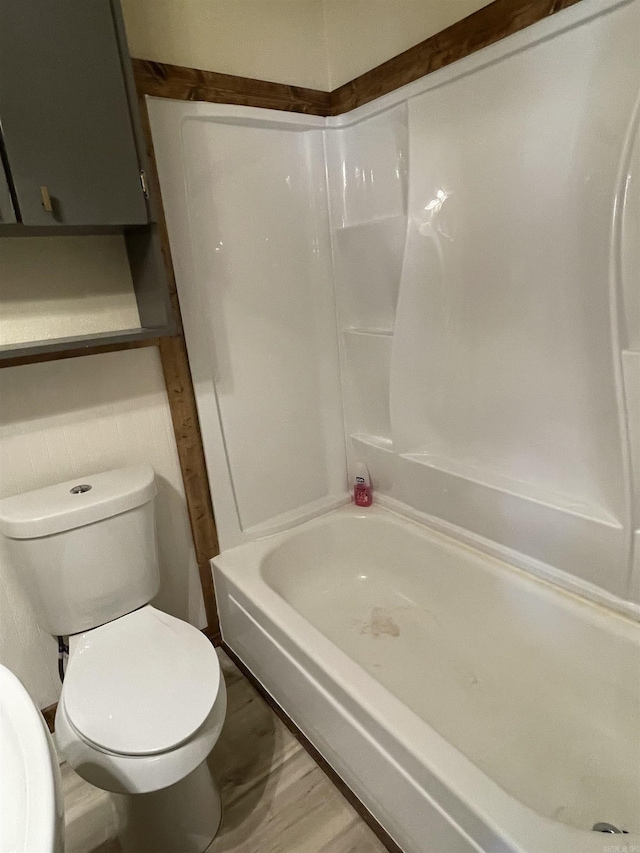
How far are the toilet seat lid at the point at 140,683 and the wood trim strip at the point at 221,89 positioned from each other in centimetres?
150

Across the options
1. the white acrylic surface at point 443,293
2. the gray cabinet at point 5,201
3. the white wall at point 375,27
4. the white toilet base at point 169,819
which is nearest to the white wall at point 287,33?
the white wall at point 375,27

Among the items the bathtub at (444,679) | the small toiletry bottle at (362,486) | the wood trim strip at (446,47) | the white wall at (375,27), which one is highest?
the white wall at (375,27)

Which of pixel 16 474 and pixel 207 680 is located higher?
pixel 16 474

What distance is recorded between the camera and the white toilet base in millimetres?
1266

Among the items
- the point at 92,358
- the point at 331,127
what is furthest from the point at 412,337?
the point at 92,358

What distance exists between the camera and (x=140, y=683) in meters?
1.23

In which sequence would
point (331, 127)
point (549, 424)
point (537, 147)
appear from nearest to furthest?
1. point (537, 147)
2. point (549, 424)
3. point (331, 127)

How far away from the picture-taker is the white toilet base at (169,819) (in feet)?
4.15

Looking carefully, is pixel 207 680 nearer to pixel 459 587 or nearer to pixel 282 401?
pixel 459 587

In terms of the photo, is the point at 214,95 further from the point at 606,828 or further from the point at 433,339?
the point at 606,828

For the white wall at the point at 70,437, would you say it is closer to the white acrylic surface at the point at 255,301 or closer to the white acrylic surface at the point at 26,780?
the white acrylic surface at the point at 255,301

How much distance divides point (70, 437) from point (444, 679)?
4.36 feet

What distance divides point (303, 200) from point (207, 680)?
154 cm

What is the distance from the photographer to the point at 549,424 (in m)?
1.44
